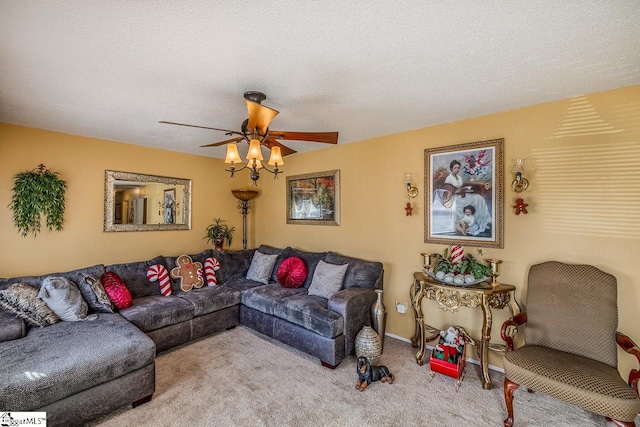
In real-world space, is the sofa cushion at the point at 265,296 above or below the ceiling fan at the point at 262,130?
below

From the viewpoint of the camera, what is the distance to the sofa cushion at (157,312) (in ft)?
9.40

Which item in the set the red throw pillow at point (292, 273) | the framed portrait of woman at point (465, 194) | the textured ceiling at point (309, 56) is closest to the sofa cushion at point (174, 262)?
the red throw pillow at point (292, 273)

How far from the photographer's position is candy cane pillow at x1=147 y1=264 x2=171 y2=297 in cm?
352

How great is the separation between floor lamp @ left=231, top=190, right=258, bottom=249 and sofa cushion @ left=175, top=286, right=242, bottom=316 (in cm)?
147

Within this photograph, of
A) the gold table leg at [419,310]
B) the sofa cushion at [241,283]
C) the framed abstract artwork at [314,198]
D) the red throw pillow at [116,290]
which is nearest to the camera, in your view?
the gold table leg at [419,310]

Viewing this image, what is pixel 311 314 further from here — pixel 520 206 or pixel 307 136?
pixel 520 206

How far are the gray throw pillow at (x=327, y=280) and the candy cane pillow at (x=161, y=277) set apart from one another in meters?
1.82

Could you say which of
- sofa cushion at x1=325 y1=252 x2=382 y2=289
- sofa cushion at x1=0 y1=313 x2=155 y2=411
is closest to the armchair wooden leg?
sofa cushion at x1=325 y1=252 x2=382 y2=289

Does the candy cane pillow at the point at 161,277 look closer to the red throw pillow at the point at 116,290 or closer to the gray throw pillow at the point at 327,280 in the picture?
the red throw pillow at the point at 116,290

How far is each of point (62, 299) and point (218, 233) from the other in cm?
217

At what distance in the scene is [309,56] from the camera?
1.80 metres

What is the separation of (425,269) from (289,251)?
199 centimetres

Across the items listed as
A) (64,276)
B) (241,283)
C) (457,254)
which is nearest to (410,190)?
(457,254)

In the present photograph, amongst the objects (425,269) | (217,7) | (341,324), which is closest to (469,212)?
(425,269)
